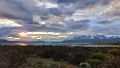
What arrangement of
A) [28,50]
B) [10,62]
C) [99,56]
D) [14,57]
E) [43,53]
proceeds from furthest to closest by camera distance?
[28,50]
[43,53]
[99,56]
[14,57]
[10,62]

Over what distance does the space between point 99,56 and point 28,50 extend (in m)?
9.55

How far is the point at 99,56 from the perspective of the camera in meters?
29.5

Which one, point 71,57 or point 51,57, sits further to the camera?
point 51,57

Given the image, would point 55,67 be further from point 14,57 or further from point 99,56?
point 99,56

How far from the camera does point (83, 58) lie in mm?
28812

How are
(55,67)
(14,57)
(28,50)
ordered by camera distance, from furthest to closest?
(28,50) < (14,57) < (55,67)

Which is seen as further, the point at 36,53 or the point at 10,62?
the point at 36,53

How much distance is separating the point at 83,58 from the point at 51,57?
158 inches

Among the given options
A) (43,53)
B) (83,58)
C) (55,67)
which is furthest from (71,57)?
(55,67)

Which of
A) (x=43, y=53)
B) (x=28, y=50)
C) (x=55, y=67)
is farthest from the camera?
(x=28, y=50)

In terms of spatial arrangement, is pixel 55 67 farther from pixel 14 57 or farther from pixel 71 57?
pixel 71 57

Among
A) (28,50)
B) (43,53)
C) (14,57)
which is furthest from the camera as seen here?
(28,50)

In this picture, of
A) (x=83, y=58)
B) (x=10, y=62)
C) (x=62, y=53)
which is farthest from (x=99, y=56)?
(x=10, y=62)

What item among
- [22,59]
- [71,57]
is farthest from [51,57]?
[22,59]
